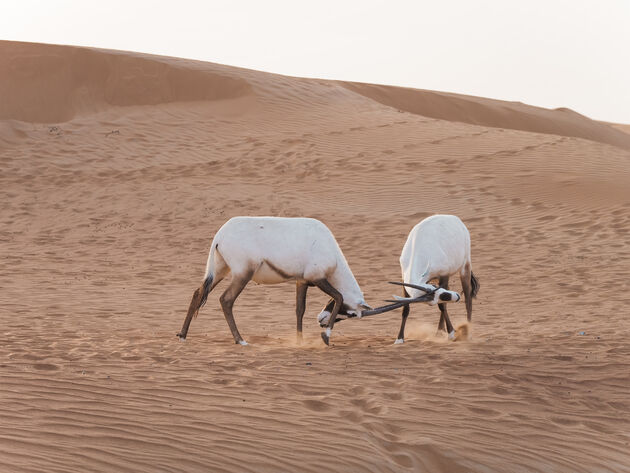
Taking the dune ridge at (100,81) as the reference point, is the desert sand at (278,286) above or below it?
below

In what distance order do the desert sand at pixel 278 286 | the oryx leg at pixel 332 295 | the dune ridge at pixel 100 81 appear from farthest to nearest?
the dune ridge at pixel 100 81
the oryx leg at pixel 332 295
the desert sand at pixel 278 286

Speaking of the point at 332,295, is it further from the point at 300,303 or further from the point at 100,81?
the point at 100,81

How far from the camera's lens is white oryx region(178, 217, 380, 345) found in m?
9.14

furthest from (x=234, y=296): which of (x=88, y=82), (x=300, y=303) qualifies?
(x=88, y=82)

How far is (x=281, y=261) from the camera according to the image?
913 cm

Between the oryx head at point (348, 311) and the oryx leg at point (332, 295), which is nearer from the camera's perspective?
the oryx leg at point (332, 295)

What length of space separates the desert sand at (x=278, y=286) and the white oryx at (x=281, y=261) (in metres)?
0.47

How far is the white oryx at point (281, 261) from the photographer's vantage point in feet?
30.0

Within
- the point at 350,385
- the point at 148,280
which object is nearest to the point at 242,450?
the point at 350,385

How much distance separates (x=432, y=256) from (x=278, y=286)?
5.87m

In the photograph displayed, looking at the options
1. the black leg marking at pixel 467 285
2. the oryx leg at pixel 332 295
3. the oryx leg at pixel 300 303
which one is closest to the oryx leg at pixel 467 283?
the black leg marking at pixel 467 285

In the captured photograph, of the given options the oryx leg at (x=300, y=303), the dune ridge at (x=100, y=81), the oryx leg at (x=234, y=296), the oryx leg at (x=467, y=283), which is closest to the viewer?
the oryx leg at (x=234, y=296)

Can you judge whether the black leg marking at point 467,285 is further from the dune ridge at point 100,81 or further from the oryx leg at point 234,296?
the dune ridge at point 100,81

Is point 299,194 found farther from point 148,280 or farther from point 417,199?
point 148,280
